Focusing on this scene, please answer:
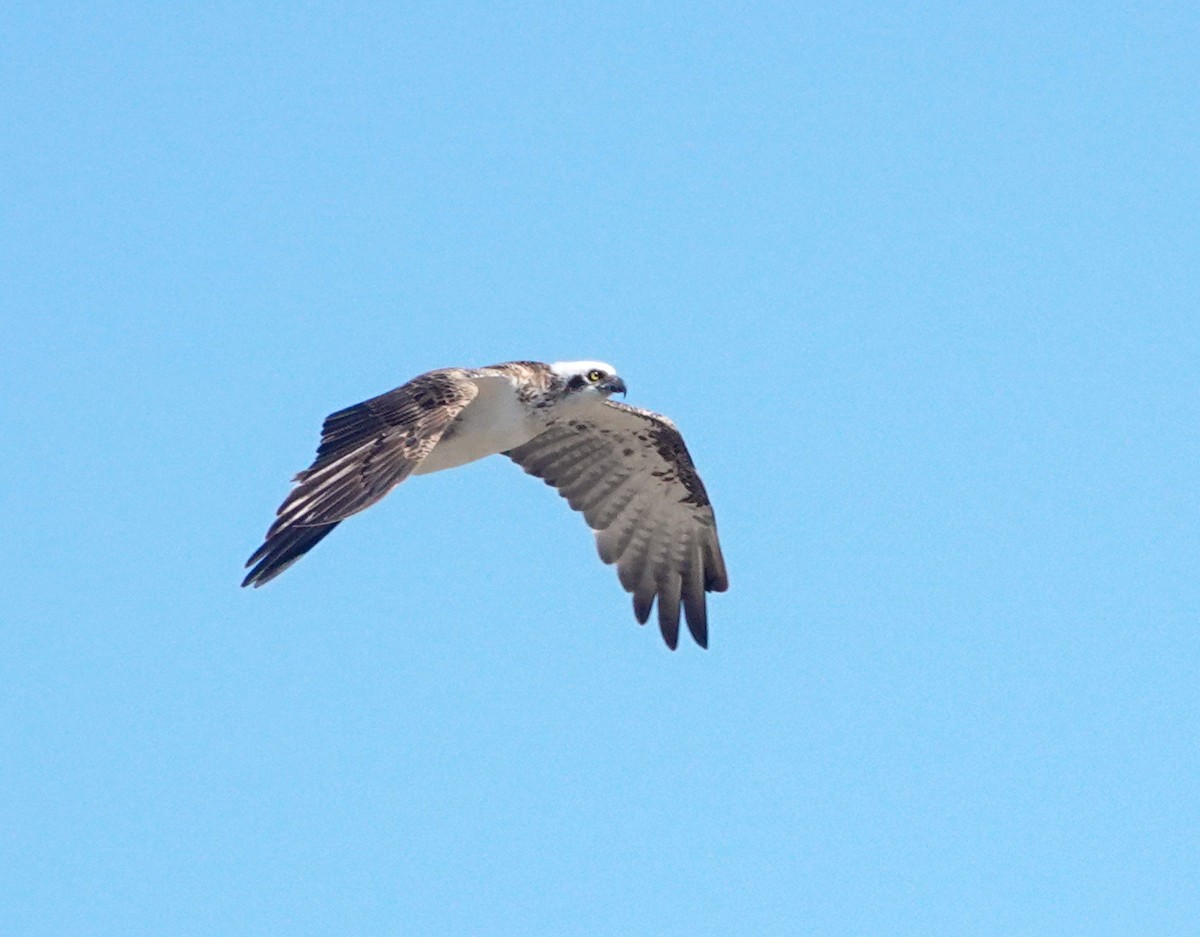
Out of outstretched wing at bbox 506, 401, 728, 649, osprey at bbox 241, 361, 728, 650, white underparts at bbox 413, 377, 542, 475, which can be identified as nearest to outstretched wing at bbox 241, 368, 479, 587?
osprey at bbox 241, 361, 728, 650

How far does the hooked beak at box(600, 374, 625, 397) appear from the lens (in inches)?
797

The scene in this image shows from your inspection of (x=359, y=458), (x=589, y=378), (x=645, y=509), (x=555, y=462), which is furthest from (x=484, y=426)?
(x=645, y=509)

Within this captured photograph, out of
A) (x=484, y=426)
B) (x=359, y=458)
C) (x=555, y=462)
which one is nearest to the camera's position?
(x=359, y=458)

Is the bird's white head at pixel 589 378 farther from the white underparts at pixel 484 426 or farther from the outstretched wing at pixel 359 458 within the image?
the outstretched wing at pixel 359 458

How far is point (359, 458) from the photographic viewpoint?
17.2 meters

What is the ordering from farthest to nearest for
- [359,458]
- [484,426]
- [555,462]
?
[555,462] → [484,426] → [359,458]

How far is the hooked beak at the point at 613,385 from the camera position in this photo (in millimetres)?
20234

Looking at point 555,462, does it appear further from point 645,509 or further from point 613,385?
point 613,385

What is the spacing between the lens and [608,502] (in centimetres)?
2280

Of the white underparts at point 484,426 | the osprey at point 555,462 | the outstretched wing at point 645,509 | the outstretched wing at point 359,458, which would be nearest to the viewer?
the outstretched wing at point 359,458

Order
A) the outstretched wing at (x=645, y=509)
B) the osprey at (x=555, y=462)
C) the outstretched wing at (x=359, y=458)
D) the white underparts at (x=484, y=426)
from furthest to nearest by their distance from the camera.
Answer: the outstretched wing at (x=645, y=509) → the white underparts at (x=484, y=426) → the osprey at (x=555, y=462) → the outstretched wing at (x=359, y=458)

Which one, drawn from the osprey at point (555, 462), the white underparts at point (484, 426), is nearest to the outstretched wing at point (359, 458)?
the osprey at point (555, 462)

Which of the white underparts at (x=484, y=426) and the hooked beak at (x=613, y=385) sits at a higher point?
the hooked beak at (x=613, y=385)

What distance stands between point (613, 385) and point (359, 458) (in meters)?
3.81
